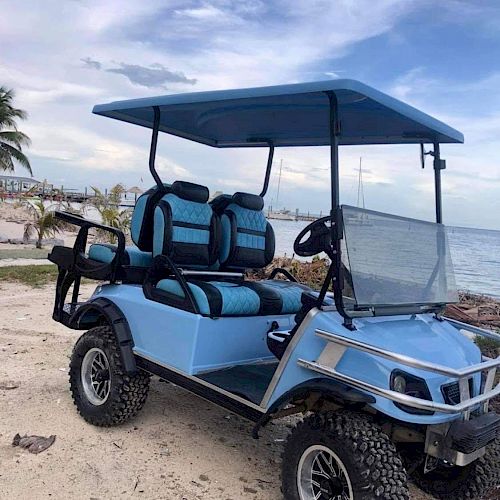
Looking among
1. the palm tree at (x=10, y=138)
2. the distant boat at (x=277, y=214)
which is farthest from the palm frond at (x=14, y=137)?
the distant boat at (x=277, y=214)

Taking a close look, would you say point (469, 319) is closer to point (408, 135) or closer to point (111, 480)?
point (408, 135)

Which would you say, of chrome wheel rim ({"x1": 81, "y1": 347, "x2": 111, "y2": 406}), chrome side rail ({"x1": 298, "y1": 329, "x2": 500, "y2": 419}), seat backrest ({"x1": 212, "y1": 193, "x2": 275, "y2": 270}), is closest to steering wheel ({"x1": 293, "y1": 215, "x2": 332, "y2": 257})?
chrome side rail ({"x1": 298, "y1": 329, "x2": 500, "y2": 419})

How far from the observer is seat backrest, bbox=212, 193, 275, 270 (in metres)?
4.83

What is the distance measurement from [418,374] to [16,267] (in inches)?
401

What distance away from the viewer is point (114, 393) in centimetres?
394

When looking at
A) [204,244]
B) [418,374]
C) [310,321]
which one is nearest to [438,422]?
[418,374]

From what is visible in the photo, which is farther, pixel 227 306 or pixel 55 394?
pixel 55 394

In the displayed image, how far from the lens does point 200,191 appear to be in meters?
4.49

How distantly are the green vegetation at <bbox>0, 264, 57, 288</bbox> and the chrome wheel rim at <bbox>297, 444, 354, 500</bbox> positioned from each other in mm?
7654

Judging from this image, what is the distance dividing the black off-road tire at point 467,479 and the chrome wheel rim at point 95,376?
7.21 feet

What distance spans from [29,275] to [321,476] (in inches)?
341

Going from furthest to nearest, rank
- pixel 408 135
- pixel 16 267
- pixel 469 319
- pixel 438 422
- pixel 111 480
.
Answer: pixel 16 267, pixel 469 319, pixel 408 135, pixel 111 480, pixel 438 422

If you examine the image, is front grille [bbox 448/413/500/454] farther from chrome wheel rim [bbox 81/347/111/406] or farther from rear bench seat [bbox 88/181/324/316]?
chrome wheel rim [bbox 81/347/111/406]

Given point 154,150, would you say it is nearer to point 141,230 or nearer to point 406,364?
point 141,230
